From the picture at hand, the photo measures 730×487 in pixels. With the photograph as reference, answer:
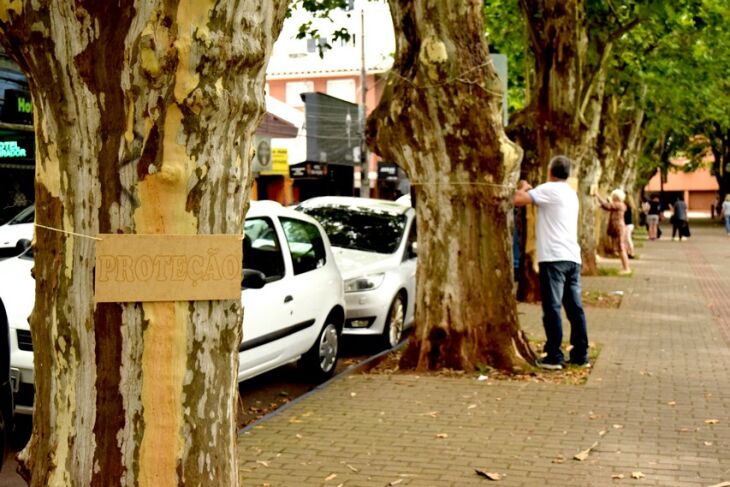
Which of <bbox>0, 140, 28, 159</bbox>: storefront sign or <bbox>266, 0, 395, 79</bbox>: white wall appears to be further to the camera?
<bbox>266, 0, 395, 79</bbox>: white wall

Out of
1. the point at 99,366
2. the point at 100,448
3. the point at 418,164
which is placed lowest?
the point at 100,448

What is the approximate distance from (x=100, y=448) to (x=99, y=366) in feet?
0.95

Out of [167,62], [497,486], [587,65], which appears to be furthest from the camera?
[587,65]

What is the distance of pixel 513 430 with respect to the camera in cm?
737

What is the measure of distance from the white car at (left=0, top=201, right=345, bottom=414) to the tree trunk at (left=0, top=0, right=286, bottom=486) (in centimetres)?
348

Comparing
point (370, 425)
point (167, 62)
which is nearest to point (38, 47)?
point (167, 62)

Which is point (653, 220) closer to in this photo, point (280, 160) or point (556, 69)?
point (280, 160)

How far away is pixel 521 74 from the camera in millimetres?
30734

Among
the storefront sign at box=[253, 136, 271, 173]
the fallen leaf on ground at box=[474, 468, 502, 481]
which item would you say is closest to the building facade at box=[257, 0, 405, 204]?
the storefront sign at box=[253, 136, 271, 173]

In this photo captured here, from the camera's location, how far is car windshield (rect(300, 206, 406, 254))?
1284 centimetres

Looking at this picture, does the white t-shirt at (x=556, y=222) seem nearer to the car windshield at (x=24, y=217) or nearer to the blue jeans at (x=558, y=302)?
the blue jeans at (x=558, y=302)

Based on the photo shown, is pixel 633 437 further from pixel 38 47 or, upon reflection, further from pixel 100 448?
pixel 38 47

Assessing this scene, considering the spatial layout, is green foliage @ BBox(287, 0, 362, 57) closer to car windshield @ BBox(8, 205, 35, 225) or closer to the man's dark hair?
car windshield @ BBox(8, 205, 35, 225)

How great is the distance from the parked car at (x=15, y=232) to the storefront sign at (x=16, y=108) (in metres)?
4.29
